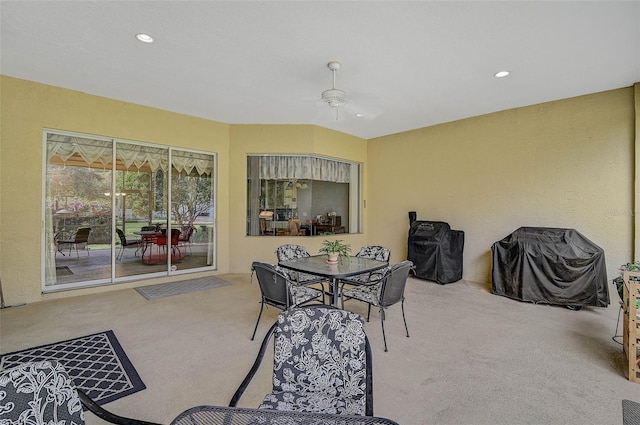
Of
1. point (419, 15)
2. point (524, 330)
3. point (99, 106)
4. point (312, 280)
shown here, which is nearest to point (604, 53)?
point (419, 15)

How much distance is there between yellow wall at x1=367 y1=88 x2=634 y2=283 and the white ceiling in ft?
1.57

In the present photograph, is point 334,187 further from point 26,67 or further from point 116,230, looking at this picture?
point 26,67

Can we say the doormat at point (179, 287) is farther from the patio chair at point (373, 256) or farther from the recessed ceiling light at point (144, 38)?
the recessed ceiling light at point (144, 38)

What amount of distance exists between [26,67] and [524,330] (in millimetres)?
6682

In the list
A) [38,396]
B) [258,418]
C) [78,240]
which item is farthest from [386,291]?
[78,240]

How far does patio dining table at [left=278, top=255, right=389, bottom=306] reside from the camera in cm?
310

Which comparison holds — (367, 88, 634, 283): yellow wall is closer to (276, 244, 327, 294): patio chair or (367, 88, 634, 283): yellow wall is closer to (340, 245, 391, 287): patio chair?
Answer: (340, 245, 391, 287): patio chair

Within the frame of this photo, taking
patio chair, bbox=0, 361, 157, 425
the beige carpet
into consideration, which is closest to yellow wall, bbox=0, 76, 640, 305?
the beige carpet

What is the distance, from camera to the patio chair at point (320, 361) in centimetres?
151

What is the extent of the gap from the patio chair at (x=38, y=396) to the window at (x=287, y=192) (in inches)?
200

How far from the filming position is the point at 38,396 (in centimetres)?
106

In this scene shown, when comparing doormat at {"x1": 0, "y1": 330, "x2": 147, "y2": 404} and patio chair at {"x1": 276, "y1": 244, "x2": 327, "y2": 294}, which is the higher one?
patio chair at {"x1": 276, "y1": 244, "x2": 327, "y2": 294}

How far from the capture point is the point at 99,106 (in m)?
4.66

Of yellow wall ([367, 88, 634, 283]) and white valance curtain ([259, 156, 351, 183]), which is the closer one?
yellow wall ([367, 88, 634, 283])
